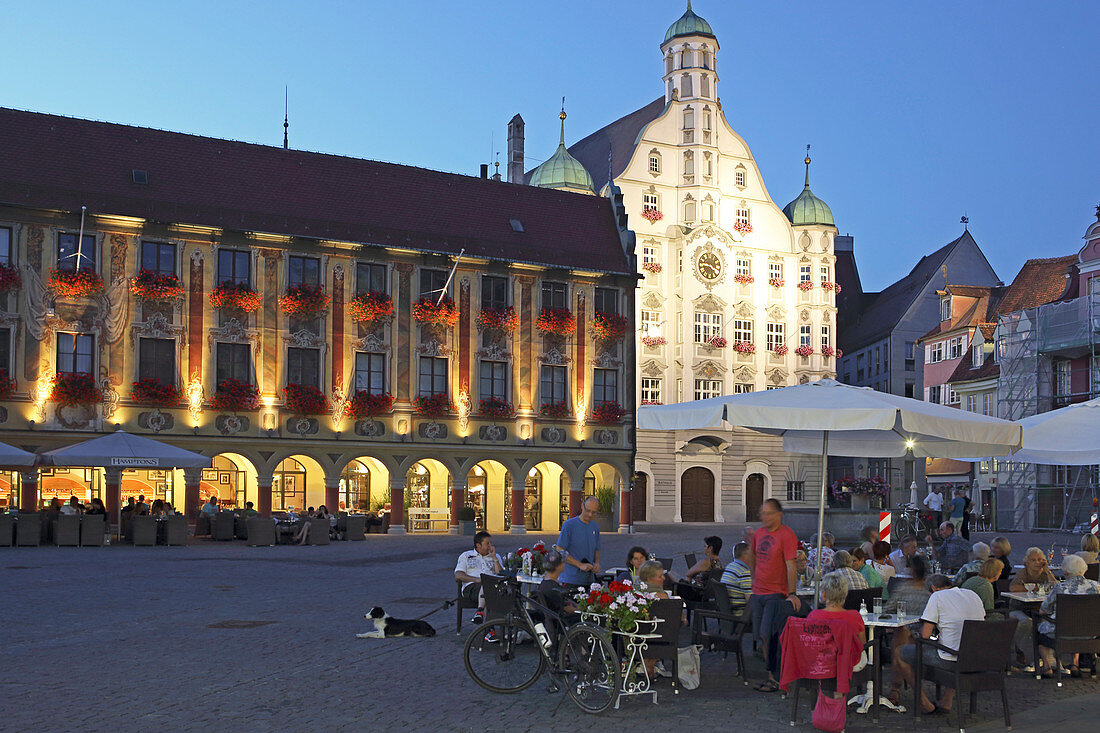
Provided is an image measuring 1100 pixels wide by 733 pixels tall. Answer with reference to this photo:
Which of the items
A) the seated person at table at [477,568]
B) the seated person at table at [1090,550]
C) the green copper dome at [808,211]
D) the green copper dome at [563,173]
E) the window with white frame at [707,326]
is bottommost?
the seated person at table at [477,568]

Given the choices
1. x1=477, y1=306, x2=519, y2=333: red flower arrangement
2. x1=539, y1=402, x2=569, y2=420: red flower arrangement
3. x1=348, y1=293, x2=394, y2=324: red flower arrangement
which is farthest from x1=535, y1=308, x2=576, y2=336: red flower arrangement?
x1=348, y1=293, x2=394, y2=324: red flower arrangement

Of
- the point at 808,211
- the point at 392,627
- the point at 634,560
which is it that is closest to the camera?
the point at 634,560

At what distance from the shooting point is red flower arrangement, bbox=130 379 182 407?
119 ft

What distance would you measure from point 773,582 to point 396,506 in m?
29.6

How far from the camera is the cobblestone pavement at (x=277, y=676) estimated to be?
9.95 metres

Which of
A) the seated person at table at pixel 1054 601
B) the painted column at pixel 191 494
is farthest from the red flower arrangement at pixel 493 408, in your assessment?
the seated person at table at pixel 1054 601

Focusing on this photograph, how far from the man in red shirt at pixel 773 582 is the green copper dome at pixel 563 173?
156 feet

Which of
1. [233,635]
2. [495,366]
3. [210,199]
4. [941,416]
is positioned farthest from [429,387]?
[941,416]

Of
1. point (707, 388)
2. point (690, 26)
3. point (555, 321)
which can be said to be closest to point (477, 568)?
point (555, 321)

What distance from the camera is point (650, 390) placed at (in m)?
56.4

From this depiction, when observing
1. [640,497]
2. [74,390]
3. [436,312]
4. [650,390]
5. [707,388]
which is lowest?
[640,497]

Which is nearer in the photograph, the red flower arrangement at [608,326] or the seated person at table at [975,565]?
the seated person at table at [975,565]

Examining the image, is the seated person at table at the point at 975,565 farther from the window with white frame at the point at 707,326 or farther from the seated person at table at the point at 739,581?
the window with white frame at the point at 707,326

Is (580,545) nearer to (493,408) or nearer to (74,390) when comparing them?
(74,390)
